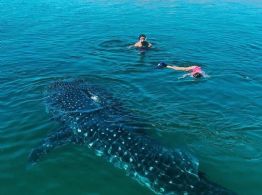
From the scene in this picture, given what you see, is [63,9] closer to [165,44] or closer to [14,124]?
[165,44]

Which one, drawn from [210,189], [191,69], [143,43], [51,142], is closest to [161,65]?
[191,69]


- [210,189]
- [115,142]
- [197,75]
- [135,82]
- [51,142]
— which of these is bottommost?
[135,82]

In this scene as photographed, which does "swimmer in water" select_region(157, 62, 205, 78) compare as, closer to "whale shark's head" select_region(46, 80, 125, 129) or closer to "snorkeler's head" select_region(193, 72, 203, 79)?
"snorkeler's head" select_region(193, 72, 203, 79)

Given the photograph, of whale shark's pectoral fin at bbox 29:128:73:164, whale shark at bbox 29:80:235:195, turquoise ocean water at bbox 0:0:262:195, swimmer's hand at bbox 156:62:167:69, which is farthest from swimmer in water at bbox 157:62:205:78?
whale shark's pectoral fin at bbox 29:128:73:164

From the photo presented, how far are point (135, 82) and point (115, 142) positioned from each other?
20.7 feet

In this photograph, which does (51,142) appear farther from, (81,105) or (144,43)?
(144,43)

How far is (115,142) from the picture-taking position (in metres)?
11.1

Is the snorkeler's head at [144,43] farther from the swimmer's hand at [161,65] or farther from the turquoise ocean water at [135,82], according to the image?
the swimmer's hand at [161,65]

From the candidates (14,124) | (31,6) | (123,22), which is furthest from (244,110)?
(31,6)

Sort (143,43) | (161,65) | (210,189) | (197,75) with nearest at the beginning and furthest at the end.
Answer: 1. (210,189)
2. (197,75)
3. (161,65)
4. (143,43)

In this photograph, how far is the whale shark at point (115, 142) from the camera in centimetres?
924

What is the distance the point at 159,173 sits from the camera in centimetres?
951

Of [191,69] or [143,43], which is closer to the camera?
[191,69]

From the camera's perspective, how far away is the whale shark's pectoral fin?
11203 millimetres
